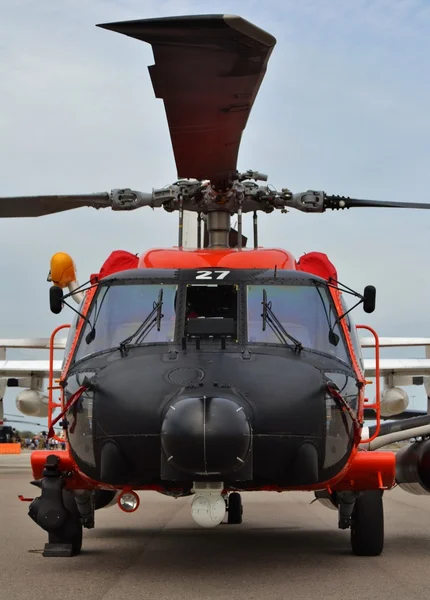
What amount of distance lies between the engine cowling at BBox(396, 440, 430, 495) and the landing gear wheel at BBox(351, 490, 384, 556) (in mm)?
836

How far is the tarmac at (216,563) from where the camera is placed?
6.85 metres

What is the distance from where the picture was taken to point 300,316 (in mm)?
8453

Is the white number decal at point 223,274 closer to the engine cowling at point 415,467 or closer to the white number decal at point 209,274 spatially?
the white number decal at point 209,274

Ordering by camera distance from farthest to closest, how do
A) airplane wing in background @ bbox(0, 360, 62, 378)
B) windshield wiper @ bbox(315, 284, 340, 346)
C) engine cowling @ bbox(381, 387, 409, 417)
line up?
airplane wing in background @ bbox(0, 360, 62, 378) → engine cowling @ bbox(381, 387, 409, 417) → windshield wiper @ bbox(315, 284, 340, 346)

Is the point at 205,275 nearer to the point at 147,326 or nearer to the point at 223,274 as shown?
the point at 223,274

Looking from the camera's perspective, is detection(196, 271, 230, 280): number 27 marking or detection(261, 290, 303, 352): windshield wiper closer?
detection(261, 290, 303, 352): windshield wiper

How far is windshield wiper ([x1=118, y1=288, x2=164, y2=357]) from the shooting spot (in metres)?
8.05

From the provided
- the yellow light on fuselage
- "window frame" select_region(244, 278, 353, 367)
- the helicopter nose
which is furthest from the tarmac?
the yellow light on fuselage

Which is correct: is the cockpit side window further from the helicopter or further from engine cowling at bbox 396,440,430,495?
engine cowling at bbox 396,440,430,495

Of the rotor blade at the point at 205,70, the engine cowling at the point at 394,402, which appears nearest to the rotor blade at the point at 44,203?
the rotor blade at the point at 205,70

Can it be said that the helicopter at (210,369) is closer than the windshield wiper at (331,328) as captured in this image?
Yes

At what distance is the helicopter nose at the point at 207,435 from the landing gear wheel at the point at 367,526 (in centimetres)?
248

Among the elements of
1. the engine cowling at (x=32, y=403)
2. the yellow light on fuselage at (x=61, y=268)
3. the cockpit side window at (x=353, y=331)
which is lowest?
the engine cowling at (x=32, y=403)

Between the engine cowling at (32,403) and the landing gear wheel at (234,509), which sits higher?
the landing gear wheel at (234,509)
